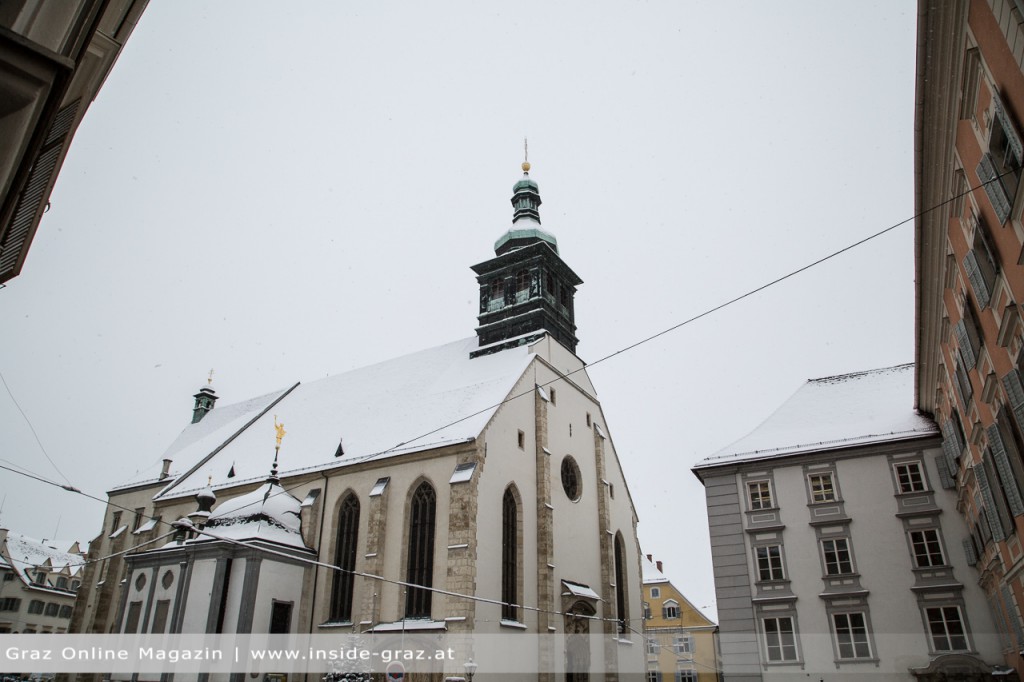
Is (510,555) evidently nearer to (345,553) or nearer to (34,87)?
(345,553)

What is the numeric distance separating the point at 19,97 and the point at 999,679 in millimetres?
22411

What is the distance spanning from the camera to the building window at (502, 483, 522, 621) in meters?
21.5

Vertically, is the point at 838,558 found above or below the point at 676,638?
above

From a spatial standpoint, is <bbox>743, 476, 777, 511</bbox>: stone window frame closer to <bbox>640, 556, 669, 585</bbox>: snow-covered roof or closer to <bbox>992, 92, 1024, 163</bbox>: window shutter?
<bbox>992, 92, 1024, 163</bbox>: window shutter

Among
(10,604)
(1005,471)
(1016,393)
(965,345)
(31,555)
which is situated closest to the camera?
(1016,393)

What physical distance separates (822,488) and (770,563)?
9.91 feet

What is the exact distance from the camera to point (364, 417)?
29031 mm

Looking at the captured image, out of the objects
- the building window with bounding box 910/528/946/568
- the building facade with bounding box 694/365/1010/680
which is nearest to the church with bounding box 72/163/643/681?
the building facade with bounding box 694/365/1010/680

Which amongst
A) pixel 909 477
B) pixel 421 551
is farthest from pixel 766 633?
pixel 421 551

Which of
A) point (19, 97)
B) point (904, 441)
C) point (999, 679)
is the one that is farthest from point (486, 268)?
point (19, 97)

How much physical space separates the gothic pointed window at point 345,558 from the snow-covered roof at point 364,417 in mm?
1855

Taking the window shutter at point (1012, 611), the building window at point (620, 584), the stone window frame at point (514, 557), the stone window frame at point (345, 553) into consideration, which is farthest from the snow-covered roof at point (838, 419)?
the stone window frame at point (345, 553)

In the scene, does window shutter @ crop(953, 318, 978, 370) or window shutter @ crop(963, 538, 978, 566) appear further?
window shutter @ crop(963, 538, 978, 566)

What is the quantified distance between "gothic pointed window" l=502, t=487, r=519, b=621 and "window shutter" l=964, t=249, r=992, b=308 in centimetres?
1551
